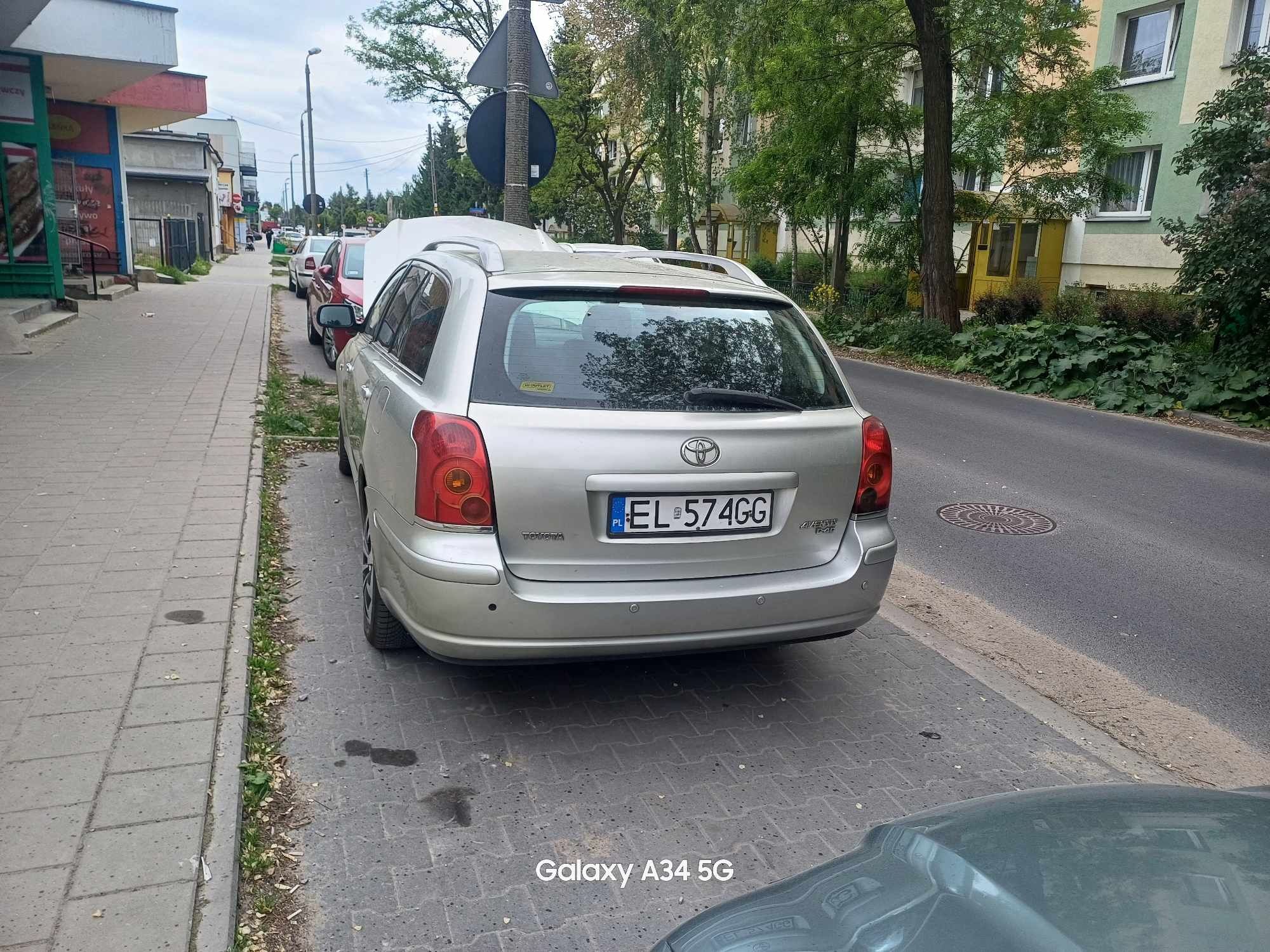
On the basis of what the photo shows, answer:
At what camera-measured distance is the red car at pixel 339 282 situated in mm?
12305

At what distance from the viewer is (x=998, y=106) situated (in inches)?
739

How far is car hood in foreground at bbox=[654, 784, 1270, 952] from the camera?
1.42m

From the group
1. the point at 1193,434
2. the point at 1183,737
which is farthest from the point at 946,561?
the point at 1193,434

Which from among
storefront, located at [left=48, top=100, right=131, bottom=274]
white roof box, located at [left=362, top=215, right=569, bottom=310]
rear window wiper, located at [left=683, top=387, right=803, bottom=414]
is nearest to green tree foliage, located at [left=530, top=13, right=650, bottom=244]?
storefront, located at [left=48, top=100, right=131, bottom=274]

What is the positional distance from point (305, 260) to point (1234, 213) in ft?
63.4

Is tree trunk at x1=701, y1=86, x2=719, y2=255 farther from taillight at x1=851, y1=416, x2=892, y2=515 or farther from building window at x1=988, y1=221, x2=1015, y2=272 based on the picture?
taillight at x1=851, y1=416, x2=892, y2=515

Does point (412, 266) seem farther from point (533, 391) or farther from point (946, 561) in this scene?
point (946, 561)

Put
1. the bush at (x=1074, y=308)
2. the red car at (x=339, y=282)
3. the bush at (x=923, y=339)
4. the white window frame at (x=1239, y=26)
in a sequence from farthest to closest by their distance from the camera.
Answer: the white window frame at (x=1239, y=26), the bush at (x=1074, y=308), the bush at (x=923, y=339), the red car at (x=339, y=282)

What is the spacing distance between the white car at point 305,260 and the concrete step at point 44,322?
23.5ft

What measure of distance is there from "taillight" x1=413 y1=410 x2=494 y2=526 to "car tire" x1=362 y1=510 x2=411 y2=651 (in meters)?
0.86

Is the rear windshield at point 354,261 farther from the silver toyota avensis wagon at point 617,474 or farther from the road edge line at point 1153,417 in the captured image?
the silver toyota avensis wagon at point 617,474

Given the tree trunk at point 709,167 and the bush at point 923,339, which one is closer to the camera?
the bush at point 923,339

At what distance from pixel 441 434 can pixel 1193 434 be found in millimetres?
10342

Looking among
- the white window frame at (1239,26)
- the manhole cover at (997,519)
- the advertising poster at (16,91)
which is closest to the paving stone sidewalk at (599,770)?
the manhole cover at (997,519)
